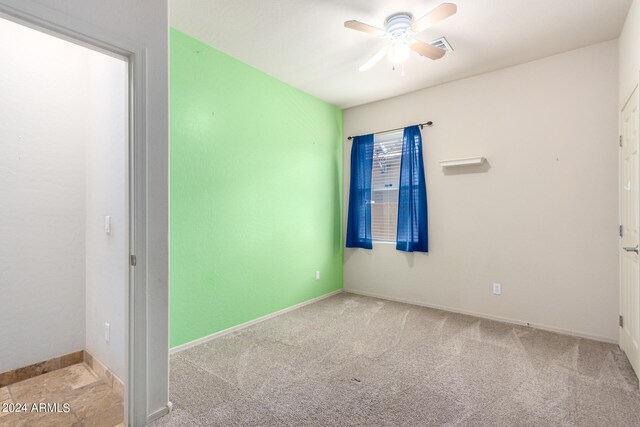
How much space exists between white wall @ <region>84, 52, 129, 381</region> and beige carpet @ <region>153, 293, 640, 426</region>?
1.91 feet

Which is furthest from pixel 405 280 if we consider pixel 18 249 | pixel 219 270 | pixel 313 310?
pixel 18 249

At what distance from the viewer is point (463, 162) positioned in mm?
3551

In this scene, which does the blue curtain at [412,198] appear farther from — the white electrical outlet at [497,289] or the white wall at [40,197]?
the white wall at [40,197]

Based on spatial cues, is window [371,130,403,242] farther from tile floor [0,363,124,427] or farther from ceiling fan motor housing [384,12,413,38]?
tile floor [0,363,124,427]

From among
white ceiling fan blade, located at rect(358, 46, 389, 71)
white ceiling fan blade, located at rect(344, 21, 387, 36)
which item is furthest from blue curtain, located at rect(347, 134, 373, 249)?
white ceiling fan blade, located at rect(344, 21, 387, 36)

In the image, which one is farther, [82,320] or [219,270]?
[219,270]

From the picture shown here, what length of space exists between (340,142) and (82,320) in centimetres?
369

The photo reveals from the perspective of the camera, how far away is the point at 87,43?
1.57 meters

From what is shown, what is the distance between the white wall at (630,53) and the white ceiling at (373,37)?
0.36 ft

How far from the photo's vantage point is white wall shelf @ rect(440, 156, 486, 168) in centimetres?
345

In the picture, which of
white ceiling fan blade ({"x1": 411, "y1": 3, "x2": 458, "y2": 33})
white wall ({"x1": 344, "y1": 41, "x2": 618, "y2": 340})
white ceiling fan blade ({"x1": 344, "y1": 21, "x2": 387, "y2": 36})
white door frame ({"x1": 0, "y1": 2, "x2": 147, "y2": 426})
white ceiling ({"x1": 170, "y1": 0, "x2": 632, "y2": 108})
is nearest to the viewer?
white door frame ({"x1": 0, "y1": 2, "x2": 147, "y2": 426})

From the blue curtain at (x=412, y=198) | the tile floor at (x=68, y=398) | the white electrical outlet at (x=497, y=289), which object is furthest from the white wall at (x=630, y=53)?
the tile floor at (x=68, y=398)

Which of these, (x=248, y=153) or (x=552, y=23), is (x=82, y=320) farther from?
(x=552, y=23)

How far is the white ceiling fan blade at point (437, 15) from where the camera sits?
194 cm
